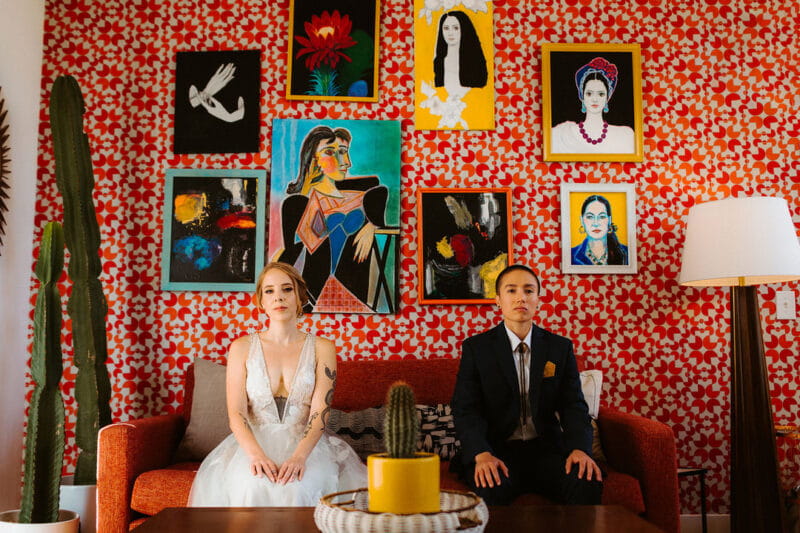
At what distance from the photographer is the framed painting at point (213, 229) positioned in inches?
129

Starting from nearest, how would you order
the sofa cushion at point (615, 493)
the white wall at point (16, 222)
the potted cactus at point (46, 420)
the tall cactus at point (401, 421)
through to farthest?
the tall cactus at point (401, 421) → the sofa cushion at point (615, 493) → the potted cactus at point (46, 420) → the white wall at point (16, 222)

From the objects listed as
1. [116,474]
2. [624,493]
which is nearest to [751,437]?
[624,493]

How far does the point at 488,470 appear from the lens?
85.0 inches

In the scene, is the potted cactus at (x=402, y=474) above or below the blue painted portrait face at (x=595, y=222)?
below

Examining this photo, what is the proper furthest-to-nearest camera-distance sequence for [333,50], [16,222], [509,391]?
[333,50] < [16,222] < [509,391]

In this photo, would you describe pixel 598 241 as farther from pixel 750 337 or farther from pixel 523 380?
pixel 523 380

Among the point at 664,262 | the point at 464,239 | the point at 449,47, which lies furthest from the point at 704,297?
the point at 449,47

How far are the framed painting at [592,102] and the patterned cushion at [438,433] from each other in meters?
1.48

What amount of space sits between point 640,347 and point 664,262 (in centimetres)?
47

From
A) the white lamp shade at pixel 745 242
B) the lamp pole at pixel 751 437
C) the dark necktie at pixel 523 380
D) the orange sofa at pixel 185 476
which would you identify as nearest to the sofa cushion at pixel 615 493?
the orange sofa at pixel 185 476

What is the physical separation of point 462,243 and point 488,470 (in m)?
1.40

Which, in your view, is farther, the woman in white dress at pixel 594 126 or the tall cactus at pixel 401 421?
the woman in white dress at pixel 594 126

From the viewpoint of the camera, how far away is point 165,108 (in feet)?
11.1

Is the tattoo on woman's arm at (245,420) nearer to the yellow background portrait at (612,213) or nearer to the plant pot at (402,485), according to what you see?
the plant pot at (402,485)
